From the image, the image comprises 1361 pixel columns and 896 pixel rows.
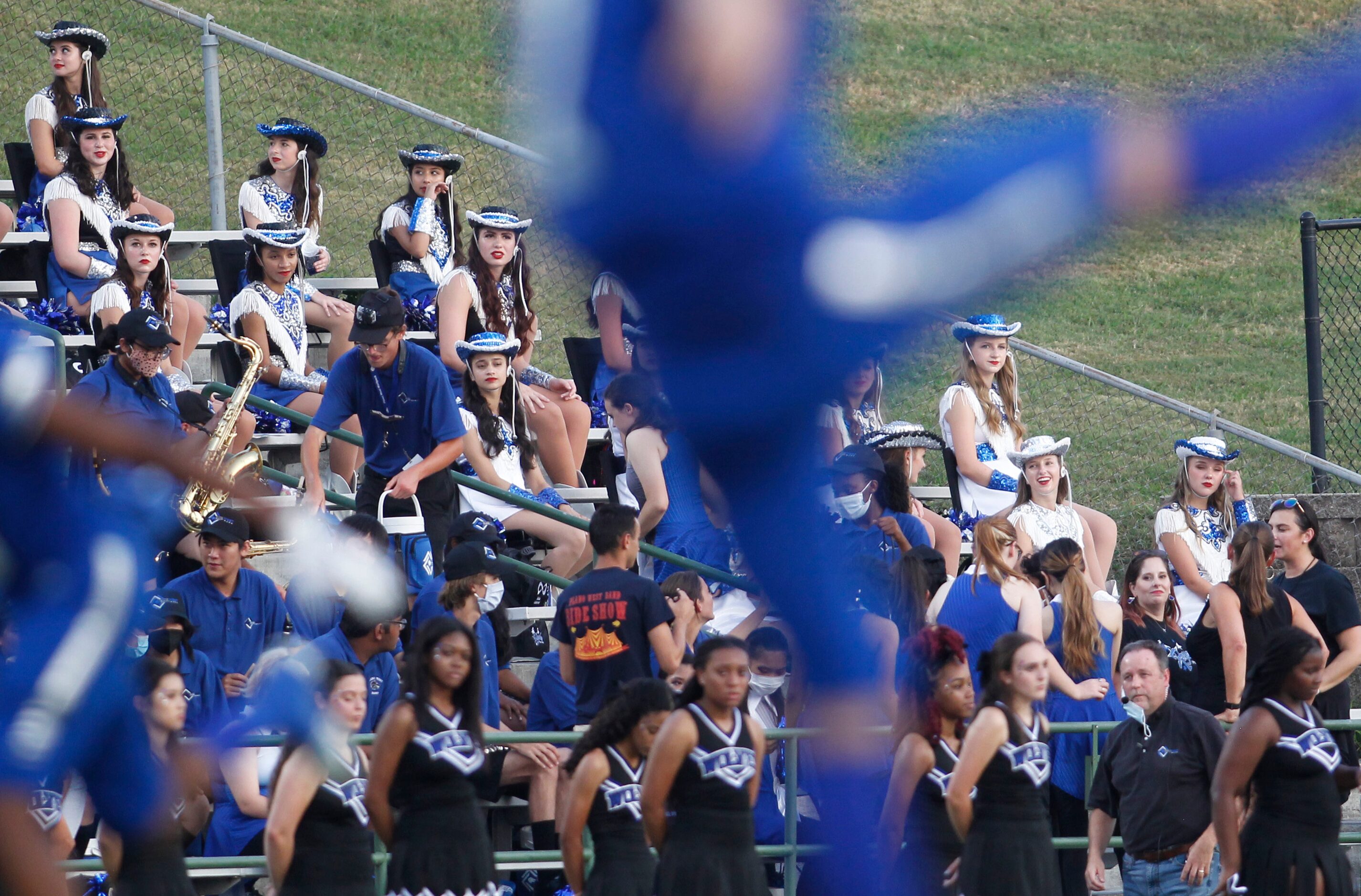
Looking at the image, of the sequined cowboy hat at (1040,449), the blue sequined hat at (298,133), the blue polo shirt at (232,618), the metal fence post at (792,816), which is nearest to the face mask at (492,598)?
the blue polo shirt at (232,618)

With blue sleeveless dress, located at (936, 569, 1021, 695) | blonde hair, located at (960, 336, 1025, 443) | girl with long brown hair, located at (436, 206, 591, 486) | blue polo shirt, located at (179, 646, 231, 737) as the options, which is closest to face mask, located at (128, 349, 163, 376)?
blue polo shirt, located at (179, 646, 231, 737)

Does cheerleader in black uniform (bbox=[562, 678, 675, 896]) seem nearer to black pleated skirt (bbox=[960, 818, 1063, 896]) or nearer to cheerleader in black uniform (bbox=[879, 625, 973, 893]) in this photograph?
cheerleader in black uniform (bbox=[879, 625, 973, 893])

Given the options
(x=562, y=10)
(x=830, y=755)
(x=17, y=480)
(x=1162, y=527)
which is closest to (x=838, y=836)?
(x=830, y=755)

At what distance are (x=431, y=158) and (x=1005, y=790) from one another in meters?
5.30

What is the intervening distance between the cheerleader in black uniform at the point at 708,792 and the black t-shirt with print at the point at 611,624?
812 millimetres

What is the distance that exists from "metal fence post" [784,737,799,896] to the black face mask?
83.0 inches

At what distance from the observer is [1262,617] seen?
7.00m

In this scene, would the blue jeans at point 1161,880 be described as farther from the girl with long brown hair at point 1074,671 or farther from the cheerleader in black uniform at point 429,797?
the cheerleader in black uniform at point 429,797

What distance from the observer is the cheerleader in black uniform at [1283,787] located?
17.9 ft

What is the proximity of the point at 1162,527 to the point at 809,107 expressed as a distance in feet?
24.3

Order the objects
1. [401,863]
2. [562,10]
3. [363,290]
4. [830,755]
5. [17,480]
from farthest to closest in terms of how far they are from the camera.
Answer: [363,290] → [401,863] → [17,480] → [830,755] → [562,10]

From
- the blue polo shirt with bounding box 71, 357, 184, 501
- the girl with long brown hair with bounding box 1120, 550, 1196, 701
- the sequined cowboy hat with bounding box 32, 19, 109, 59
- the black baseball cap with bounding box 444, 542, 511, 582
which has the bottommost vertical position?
the girl with long brown hair with bounding box 1120, 550, 1196, 701

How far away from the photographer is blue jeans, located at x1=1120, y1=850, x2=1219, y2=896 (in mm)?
5973

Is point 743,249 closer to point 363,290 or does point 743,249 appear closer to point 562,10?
point 562,10
